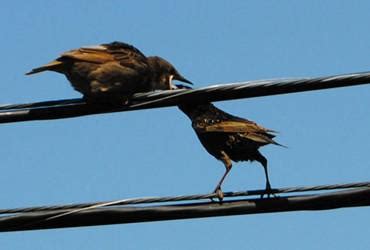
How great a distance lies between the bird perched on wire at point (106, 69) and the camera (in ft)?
32.6

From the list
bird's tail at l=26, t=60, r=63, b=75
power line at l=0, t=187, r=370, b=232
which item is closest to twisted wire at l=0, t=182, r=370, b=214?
power line at l=0, t=187, r=370, b=232

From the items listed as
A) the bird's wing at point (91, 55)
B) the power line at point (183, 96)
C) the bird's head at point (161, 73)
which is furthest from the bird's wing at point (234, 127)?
the power line at point (183, 96)

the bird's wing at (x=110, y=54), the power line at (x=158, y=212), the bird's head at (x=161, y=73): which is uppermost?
the bird's wing at (x=110, y=54)

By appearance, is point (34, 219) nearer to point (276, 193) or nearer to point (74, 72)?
point (276, 193)

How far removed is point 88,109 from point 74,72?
212cm

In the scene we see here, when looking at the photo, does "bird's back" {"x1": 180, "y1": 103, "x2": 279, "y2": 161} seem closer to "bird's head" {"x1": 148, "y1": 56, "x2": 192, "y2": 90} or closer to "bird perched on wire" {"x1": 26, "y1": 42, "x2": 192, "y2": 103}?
"bird's head" {"x1": 148, "y1": 56, "x2": 192, "y2": 90}

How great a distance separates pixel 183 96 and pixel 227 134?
3566 millimetres

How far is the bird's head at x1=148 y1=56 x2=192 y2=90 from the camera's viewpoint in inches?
442

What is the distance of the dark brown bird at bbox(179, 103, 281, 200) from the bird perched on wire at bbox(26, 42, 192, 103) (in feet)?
2.04

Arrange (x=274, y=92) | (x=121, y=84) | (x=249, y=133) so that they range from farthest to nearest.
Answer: (x=249, y=133), (x=121, y=84), (x=274, y=92)

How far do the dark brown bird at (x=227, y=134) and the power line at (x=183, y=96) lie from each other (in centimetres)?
266

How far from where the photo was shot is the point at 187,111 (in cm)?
1159

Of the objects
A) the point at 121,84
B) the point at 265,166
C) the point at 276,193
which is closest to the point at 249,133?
the point at 265,166

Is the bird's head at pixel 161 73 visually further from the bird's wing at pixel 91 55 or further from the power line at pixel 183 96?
the power line at pixel 183 96
